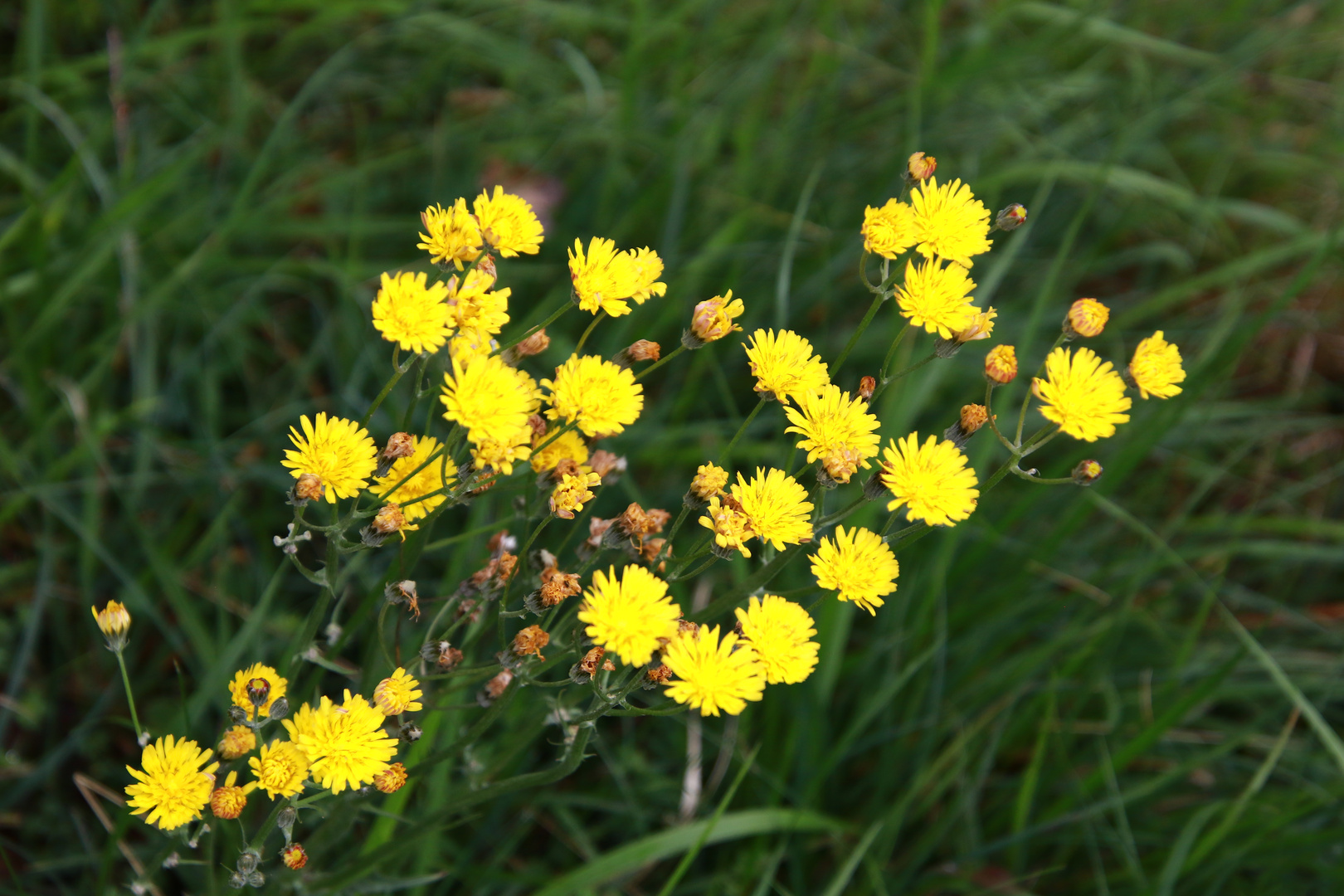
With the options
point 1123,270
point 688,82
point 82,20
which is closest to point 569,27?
point 688,82

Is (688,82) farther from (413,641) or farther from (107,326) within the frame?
(413,641)

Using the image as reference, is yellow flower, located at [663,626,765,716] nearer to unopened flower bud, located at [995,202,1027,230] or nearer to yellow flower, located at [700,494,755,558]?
yellow flower, located at [700,494,755,558]

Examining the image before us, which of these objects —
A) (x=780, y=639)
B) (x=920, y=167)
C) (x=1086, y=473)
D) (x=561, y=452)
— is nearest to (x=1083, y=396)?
(x=1086, y=473)

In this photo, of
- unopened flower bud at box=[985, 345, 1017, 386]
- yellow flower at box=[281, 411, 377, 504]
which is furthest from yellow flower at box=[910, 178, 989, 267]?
yellow flower at box=[281, 411, 377, 504]

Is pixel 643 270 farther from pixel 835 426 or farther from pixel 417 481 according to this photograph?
pixel 417 481

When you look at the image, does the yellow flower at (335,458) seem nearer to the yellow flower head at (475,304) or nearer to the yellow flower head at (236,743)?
the yellow flower head at (475,304)

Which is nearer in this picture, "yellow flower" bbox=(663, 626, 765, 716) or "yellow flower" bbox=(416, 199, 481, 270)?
"yellow flower" bbox=(663, 626, 765, 716)
